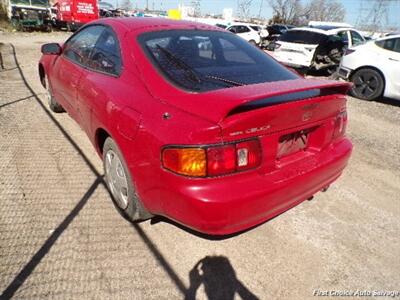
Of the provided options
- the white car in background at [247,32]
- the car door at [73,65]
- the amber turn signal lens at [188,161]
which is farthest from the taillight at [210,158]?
the white car in background at [247,32]

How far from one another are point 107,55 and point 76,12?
2317 centimetres

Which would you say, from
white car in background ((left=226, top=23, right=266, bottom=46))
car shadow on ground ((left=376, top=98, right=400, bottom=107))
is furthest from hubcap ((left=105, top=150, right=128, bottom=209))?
white car in background ((left=226, top=23, right=266, bottom=46))

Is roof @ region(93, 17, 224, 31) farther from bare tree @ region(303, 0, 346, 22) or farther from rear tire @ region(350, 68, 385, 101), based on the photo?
bare tree @ region(303, 0, 346, 22)

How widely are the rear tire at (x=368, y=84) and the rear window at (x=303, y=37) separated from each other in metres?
3.24

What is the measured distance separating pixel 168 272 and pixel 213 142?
3.50ft

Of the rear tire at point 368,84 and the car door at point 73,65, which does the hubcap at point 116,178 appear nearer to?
the car door at point 73,65

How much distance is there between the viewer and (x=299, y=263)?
8.09 feet

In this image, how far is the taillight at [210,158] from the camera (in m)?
1.91

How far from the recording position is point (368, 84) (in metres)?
7.57

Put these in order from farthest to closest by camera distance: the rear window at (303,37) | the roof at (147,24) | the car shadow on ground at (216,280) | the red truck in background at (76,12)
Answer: the red truck in background at (76,12) < the rear window at (303,37) < the roof at (147,24) < the car shadow on ground at (216,280)

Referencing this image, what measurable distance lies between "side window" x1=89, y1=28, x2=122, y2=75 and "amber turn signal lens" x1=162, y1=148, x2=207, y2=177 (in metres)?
1.13

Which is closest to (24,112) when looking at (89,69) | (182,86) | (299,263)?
(89,69)

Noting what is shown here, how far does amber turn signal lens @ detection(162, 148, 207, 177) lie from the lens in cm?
191

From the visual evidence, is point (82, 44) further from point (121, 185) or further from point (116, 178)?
point (121, 185)
